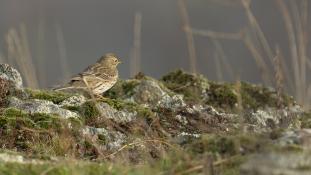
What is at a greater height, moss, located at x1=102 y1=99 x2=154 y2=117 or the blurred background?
the blurred background

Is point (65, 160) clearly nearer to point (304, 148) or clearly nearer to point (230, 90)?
point (304, 148)

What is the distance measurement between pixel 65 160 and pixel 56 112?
2.35 m

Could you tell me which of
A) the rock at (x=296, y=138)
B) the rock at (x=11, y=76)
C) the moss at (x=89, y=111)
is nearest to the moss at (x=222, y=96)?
the moss at (x=89, y=111)

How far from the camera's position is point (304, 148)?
21.5 ft

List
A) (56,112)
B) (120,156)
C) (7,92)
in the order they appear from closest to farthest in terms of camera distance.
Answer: (120,156) < (56,112) < (7,92)

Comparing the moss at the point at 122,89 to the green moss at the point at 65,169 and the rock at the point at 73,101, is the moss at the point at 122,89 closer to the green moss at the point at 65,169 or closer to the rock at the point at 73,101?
the rock at the point at 73,101

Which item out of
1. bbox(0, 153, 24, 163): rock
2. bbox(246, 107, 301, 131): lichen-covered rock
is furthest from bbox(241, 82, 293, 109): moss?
bbox(0, 153, 24, 163): rock

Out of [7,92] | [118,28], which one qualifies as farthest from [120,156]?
[118,28]

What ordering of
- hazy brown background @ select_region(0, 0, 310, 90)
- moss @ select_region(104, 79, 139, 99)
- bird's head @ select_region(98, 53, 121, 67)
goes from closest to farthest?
moss @ select_region(104, 79, 139, 99), bird's head @ select_region(98, 53, 121, 67), hazy brown background @ select_region(0, 0, 310, 90)

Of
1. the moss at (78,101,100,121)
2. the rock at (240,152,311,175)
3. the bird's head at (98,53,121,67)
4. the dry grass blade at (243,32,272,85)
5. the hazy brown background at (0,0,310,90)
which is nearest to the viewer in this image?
the rock at (240,152,311,175)

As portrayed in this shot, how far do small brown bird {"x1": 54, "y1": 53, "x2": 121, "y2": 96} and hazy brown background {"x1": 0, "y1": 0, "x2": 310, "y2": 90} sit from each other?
8.00 meters

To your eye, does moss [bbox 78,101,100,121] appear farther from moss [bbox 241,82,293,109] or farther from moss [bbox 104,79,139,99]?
moss [bbox 241,82,293,109]

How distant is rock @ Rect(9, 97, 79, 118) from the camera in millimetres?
9531

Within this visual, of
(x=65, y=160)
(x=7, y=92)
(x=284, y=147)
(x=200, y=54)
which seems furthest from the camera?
(x=200, y=54)
